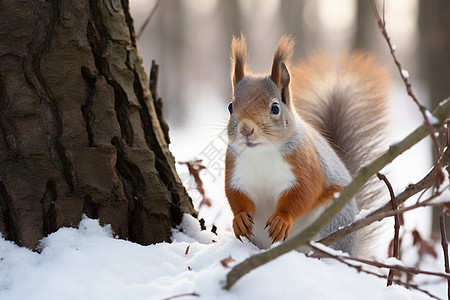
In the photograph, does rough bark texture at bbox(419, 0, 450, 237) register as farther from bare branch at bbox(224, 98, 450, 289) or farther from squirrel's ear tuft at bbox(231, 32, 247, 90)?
bare branch at bbox(224, 98, 450, 289)

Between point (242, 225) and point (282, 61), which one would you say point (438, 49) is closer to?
point (282, 61)

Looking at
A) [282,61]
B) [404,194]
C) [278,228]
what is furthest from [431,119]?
[282,61]

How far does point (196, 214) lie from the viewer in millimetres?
1529

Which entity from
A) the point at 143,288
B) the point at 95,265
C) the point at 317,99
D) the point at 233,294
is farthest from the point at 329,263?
the point at 317,99

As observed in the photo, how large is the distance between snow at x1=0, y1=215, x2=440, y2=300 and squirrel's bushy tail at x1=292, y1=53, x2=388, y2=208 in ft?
2.80

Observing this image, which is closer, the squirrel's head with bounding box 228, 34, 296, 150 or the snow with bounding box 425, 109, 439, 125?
the snow with bounding box 425, 109, 439, 125

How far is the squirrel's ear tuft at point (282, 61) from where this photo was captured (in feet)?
4.56

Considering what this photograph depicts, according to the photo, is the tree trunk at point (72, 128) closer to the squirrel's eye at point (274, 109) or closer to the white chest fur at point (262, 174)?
the white chest fur at point (262, 174)

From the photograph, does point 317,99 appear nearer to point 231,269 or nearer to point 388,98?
point 388,98

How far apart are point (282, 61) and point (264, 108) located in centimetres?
15

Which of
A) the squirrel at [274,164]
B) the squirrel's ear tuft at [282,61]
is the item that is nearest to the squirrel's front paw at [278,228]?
the squirrel at [274,164]

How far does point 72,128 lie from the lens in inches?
50.1

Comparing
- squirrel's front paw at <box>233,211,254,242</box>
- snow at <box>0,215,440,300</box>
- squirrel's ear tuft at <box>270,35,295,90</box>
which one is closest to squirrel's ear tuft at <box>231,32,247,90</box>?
squirrel's ear tuft at <box>270,35,295,90</box>

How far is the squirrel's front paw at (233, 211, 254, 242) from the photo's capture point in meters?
1.30
